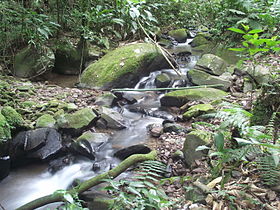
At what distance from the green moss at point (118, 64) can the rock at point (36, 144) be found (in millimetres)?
2411

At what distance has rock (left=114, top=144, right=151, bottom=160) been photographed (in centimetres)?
347

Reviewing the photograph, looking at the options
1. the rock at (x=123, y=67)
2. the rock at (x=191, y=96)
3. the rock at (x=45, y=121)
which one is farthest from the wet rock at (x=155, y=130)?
the rock at (x=123, y=67)

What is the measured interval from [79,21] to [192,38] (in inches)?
212

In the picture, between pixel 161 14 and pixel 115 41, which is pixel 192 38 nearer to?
pixel 161 14

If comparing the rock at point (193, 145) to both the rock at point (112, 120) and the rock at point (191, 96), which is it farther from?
the rock at point (191, 96)

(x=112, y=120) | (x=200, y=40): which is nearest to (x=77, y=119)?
(x=112, y=120)

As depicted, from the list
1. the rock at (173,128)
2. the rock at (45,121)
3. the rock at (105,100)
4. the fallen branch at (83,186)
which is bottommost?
the rock at (105,100)

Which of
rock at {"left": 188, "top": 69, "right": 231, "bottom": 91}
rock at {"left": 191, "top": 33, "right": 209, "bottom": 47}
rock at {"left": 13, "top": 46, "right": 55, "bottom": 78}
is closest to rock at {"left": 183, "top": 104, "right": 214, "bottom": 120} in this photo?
rock at {"left": 188, "top": 69, "right": 231, "bottom": 91}

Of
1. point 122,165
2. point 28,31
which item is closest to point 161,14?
point 28,31

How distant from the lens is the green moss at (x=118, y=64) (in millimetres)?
6062

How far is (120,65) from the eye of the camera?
626 centimetres

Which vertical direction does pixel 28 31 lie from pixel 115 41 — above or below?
above

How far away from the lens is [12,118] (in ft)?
11.9

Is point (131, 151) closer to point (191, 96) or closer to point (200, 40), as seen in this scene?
point (191, 96)
